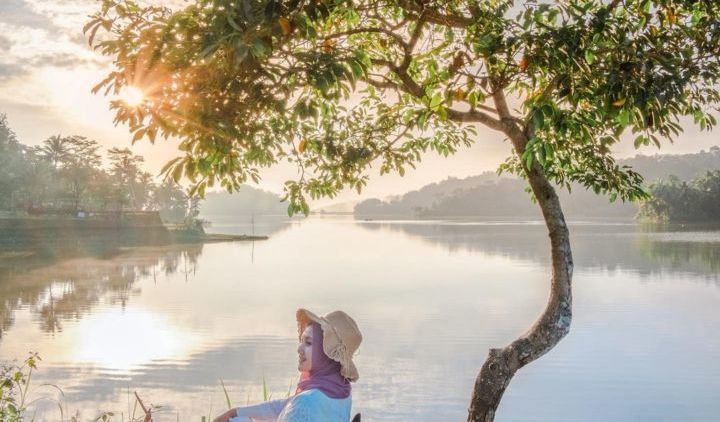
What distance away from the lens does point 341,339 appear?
322 centimetres

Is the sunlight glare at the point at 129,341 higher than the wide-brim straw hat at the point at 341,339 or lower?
lower

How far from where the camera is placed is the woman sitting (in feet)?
10.1

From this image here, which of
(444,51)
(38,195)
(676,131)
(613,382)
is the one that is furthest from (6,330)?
(38,195)

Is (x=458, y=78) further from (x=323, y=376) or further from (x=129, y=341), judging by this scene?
(x=129, y=341)

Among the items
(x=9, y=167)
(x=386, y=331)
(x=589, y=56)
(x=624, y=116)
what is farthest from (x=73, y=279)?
(x=624, y=116)

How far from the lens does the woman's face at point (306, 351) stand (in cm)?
326

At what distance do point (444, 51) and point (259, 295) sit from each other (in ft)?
97.1

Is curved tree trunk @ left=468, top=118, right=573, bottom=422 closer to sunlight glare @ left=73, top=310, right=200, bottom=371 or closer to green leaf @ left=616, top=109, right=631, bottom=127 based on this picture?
green leaf @ left=616, top=109, right=631, bottom=127

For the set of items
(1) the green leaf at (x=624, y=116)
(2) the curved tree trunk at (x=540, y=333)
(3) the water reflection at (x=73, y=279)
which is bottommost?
(3) the water reflection at (x=73, y=279)

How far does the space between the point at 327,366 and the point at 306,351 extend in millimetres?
144

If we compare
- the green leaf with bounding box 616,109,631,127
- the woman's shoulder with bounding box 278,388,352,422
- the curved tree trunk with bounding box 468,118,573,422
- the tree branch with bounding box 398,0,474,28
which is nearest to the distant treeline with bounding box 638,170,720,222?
the curved tree trunk with bounding box 468,118,573,422

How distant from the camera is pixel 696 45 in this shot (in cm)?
484

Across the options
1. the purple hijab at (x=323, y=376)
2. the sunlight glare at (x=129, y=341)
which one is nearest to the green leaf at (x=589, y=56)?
the purple hijab at (x=323, y=376)

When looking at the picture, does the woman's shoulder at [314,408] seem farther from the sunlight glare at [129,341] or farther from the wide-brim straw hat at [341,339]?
the sunlight glare at [129,341]
